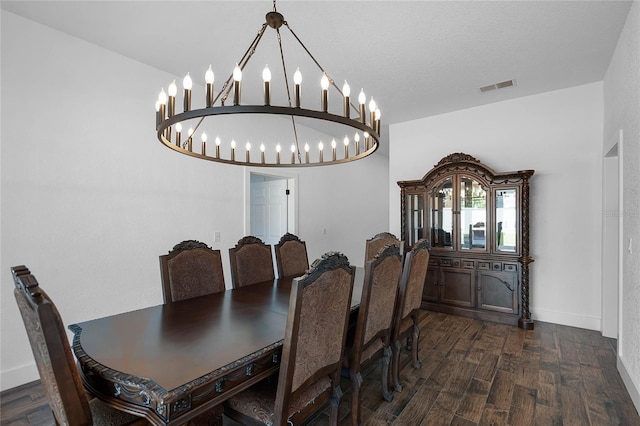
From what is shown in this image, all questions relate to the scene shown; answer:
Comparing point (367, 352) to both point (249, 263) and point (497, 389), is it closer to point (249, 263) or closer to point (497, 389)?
point (497, 389)

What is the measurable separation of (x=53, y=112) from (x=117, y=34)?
84 centimetres

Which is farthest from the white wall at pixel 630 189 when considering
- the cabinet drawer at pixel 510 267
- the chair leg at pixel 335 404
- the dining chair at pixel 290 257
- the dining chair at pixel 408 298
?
A: the dining chair at pixel 290 257

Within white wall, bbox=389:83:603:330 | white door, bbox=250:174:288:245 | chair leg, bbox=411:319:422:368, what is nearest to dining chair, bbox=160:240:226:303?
chair leg, bbox=411:319:422:368

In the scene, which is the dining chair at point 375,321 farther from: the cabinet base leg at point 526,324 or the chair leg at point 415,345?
the cabinet base leg at point 526,324

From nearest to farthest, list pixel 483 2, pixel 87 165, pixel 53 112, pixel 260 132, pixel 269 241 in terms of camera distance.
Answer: pixel 483 2 → pixel 53 112 → pixel 87 165 → pixel 260 132 → pixel 269 241

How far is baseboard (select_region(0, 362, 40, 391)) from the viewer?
230cm

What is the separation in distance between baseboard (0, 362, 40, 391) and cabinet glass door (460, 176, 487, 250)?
439 cm

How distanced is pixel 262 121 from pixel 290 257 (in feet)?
7.32

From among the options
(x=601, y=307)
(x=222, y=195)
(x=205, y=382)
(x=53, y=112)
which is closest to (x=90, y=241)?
(x=53, y=112)

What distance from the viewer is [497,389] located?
2.32 m

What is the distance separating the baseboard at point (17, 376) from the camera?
230 centimetres

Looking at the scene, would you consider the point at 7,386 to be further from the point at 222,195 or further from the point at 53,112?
the point at 222,195

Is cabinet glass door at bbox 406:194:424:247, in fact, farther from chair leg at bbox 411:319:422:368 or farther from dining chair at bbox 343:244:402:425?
dining chair at bbox 343:244:402:425

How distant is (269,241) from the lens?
16.8ft
